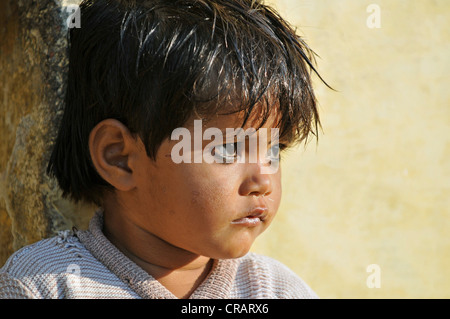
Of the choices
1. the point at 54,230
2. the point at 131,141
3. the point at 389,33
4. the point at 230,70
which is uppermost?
the point at 389,33

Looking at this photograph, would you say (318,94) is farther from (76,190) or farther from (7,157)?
(7,157)

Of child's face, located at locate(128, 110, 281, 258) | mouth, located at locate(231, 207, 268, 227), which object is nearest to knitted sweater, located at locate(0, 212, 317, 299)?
child's face, located at locate(128, 110, 281, 258)

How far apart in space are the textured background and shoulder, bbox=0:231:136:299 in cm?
48

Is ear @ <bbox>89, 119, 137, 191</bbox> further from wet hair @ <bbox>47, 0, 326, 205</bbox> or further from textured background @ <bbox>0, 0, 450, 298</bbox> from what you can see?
textured background @ <bbox>0, 0, 450, 298</bbox>

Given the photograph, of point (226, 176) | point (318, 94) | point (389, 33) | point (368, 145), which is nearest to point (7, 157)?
point (226, 176)

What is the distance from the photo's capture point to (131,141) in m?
1.88

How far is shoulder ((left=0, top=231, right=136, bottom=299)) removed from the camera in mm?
1820

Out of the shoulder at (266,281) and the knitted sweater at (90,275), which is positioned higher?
the knitted sweater at (90,275)

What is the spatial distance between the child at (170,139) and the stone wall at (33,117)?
166 mm

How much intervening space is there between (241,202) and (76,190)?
1.91ft

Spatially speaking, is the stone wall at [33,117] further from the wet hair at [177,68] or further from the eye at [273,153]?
the eye at [273,153]

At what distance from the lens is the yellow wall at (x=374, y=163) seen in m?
2.51

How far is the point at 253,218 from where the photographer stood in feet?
6.14

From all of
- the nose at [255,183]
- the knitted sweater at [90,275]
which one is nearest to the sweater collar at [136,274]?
the knitted sweater at [90,275]
